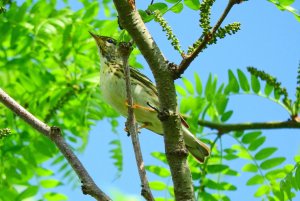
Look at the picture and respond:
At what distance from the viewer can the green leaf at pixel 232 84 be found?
4.53 m

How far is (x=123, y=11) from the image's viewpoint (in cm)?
253

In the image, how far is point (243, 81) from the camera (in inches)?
178

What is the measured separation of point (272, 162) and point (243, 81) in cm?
64

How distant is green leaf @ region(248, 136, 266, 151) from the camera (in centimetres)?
446

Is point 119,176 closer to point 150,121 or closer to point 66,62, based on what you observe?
point 150,121

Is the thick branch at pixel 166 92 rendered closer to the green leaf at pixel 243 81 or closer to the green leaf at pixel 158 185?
the green leaf at pixel 158 185

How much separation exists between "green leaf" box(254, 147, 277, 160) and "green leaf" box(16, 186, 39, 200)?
159 centimetres

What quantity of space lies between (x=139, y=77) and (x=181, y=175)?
2137mm

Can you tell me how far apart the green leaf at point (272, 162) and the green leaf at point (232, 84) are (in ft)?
1.92

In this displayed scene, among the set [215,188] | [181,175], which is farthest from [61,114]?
[181,175]

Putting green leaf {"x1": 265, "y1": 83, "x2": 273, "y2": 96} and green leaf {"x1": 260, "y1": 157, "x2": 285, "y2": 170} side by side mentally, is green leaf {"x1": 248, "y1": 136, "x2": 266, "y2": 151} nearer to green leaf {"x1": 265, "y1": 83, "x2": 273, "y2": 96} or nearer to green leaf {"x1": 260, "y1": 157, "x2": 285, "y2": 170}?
green leaf {"x1": 260, "y1": 157, "x2": 285, "y2": 170}

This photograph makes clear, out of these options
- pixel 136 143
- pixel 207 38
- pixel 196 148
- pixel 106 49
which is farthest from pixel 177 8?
pixel 106 49

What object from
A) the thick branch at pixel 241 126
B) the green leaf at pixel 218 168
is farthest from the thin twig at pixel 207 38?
the thick branch at pixel 241 126

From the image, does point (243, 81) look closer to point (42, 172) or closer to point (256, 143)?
point (256, 143)
